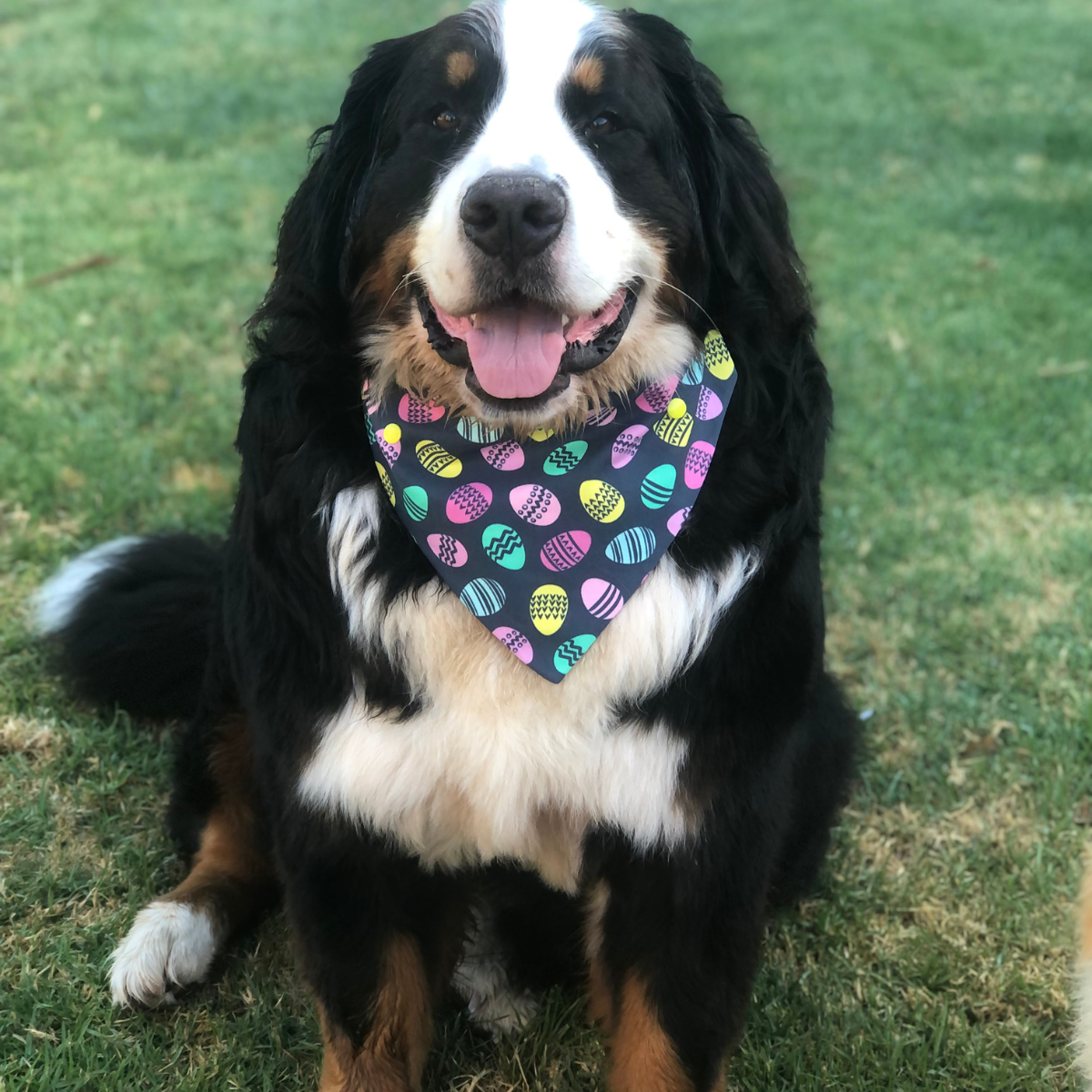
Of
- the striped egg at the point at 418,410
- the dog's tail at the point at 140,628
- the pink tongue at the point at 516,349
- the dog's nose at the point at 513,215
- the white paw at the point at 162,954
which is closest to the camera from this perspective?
the dog's nose at the point at 513,215

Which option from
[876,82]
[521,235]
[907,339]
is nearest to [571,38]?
[521,235]

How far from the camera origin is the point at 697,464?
6.01ft

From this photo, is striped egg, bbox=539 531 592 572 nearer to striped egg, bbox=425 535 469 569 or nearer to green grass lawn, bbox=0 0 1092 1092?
striped egg, bbox=425 535 469 569

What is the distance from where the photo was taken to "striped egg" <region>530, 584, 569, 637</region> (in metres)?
1.79

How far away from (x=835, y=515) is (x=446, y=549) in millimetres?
2441

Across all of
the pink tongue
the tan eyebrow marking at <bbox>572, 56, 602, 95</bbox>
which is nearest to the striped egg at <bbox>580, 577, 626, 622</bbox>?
the pink tongue

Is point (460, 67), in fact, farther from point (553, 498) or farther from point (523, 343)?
point (553, 498)

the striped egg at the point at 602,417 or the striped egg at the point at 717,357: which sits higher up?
the striped egg at the point at 717,357

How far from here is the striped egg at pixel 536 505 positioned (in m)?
1.88

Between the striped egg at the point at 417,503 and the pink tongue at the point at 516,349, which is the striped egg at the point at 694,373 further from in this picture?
the striped egg at the point at 417,503

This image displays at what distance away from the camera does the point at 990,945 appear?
2.38m

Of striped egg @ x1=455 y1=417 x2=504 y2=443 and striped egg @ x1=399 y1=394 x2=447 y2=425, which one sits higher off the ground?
striped egg @ x1=399 y1=394 x2=447 y2=425

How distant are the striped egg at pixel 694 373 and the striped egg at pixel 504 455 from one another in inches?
11.5

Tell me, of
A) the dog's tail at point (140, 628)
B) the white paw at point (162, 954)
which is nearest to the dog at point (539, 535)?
the white paw at point (162, 954)
